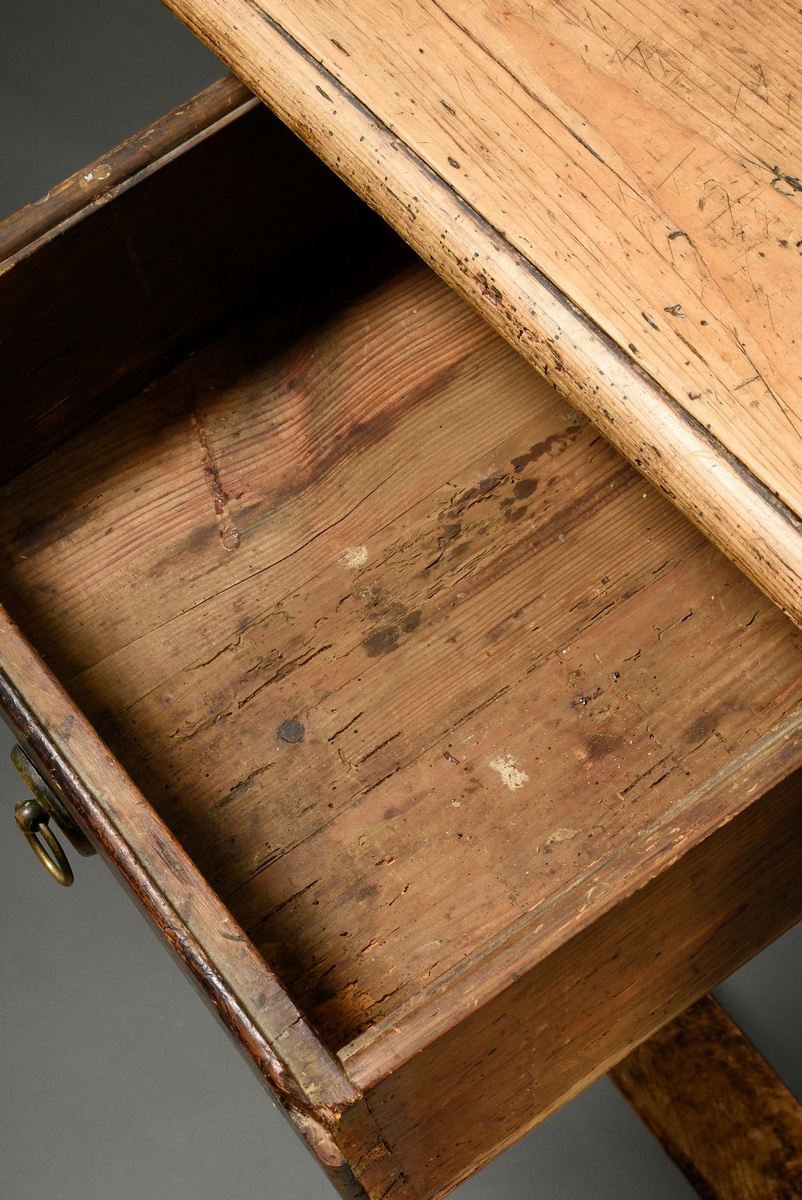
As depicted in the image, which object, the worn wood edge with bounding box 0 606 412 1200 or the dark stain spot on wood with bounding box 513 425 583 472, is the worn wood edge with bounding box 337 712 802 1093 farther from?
the dark stain spot on wood with bounding box 513 425 583 472

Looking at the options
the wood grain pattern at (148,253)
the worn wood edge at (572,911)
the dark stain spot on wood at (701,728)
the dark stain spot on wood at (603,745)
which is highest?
the wood grain pattern at (148,253)

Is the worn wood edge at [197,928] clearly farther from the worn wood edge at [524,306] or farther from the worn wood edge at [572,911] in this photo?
the worn wood edge at [524,306]

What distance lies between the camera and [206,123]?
1152 millimetres

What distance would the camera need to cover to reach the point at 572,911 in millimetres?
855

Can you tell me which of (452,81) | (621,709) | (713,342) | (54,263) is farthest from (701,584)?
(54,263)

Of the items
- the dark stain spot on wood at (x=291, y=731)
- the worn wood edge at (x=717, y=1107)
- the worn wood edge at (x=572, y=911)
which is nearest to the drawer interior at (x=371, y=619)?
the dark stain spot on wood at (x=291, y=731)

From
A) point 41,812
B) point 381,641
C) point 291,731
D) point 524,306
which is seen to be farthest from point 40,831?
point 524,306

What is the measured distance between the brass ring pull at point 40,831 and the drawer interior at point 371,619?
0.26 feet

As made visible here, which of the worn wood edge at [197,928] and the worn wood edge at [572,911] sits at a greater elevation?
the worn wood edge at [197,928]

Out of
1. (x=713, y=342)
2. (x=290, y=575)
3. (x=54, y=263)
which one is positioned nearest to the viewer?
(x=713, y=342)

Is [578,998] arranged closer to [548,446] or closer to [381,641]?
[381,641]

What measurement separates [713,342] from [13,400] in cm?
62

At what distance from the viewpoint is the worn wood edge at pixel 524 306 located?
88 cm

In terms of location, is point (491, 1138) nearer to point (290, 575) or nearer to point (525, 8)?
point (290, 575)
